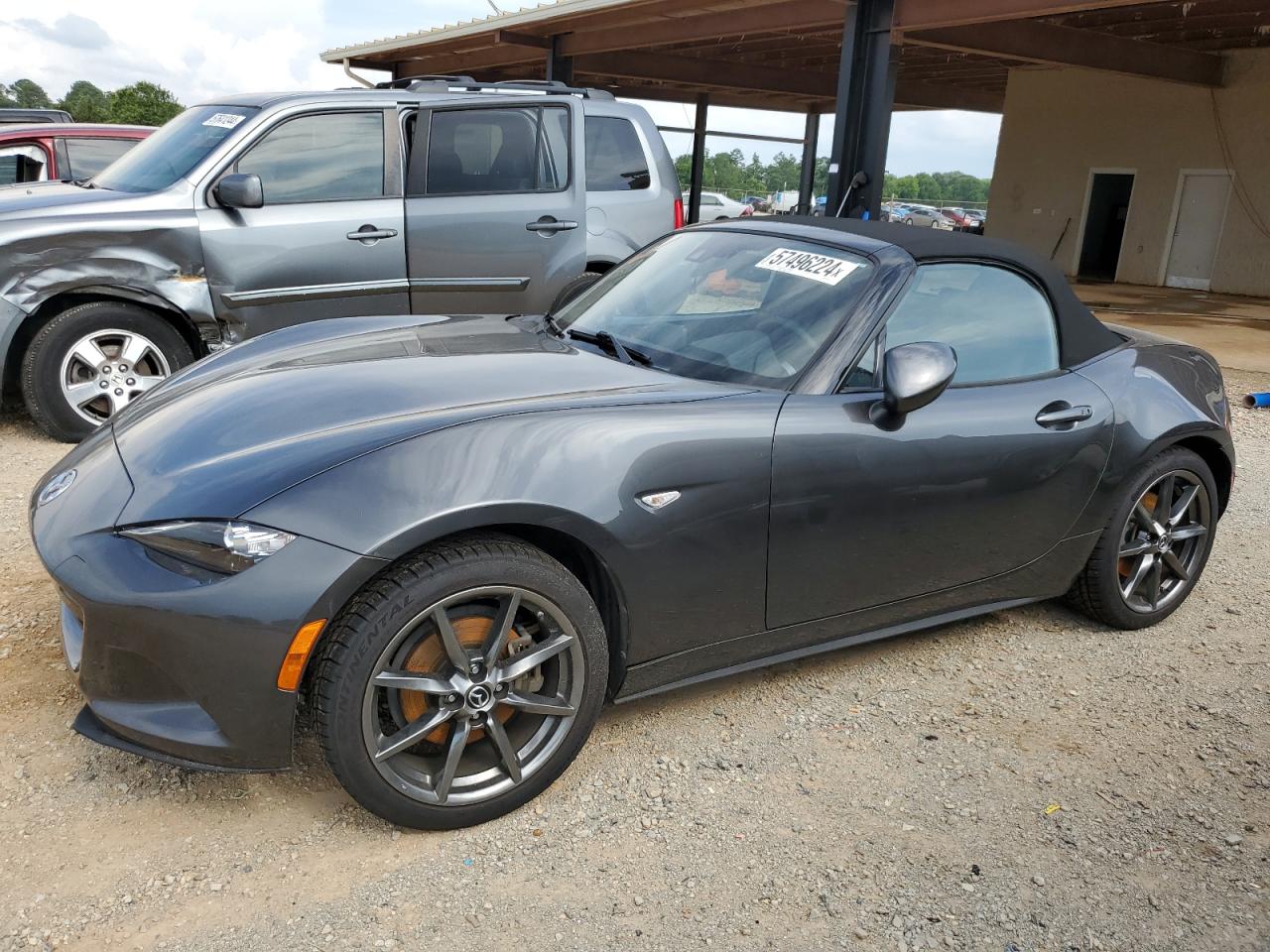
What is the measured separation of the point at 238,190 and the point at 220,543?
3747mm

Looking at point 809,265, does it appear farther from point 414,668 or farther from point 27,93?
point 27,93

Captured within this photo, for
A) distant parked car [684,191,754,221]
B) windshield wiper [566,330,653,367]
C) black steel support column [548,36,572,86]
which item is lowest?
distant parked car [684,191,754,221]

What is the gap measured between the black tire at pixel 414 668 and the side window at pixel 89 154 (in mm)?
7349

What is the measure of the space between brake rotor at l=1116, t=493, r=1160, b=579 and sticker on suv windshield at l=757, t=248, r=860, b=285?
5.21 feet

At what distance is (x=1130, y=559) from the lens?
383cm

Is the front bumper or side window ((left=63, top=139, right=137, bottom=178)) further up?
side window ((left=63, top=139, right=137, bottom=178))

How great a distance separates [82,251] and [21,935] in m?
4.10

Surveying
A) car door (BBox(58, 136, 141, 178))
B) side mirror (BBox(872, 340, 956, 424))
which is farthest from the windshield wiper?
Result: car door (BBox(58, 136, 141, 178))

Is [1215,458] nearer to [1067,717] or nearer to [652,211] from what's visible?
[1067,717]

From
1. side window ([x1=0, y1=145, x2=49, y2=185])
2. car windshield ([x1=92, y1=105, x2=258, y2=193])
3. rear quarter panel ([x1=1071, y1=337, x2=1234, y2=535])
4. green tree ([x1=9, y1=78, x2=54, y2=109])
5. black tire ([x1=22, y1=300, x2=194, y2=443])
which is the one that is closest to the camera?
rear quarter panel ([x1=1071, y1=337, x2=1234, y2=535])

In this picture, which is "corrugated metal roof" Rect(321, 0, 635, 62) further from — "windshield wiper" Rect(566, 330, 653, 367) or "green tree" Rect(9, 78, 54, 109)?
"green tree" Rect(9, 78, 54, 109)

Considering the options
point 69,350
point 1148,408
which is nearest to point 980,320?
point 1148,408

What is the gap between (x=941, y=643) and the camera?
3.71 meters

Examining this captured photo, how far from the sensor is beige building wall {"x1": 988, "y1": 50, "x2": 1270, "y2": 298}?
1727 cm
